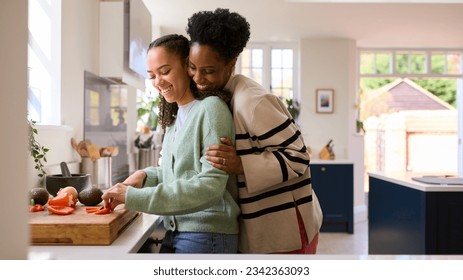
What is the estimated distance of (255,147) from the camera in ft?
2.59

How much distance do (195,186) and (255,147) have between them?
15 cm

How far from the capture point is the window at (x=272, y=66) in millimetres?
4512

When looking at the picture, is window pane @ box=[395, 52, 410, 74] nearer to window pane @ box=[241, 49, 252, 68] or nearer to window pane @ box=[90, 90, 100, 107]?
window pane @ box=[241, 49, 252, 68]

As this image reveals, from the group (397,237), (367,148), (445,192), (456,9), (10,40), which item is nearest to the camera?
(10,40)

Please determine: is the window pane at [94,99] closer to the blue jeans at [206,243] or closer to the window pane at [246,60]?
the blue jeans at [206,243]

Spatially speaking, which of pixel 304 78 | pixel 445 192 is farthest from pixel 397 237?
pixel 304 78

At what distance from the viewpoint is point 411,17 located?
354cm

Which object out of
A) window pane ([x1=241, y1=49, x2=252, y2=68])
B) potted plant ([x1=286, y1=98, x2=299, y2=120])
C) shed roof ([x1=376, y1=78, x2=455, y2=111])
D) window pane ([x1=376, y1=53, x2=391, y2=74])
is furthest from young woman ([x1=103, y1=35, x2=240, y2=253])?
shed roof ([x1=376, y1=78, x2=455, y2=111])

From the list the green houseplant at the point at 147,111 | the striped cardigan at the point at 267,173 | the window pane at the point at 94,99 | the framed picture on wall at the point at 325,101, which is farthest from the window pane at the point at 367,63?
the striped cardigan at the point at 267,173

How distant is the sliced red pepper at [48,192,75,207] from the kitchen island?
137cm

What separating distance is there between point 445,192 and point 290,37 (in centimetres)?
284
